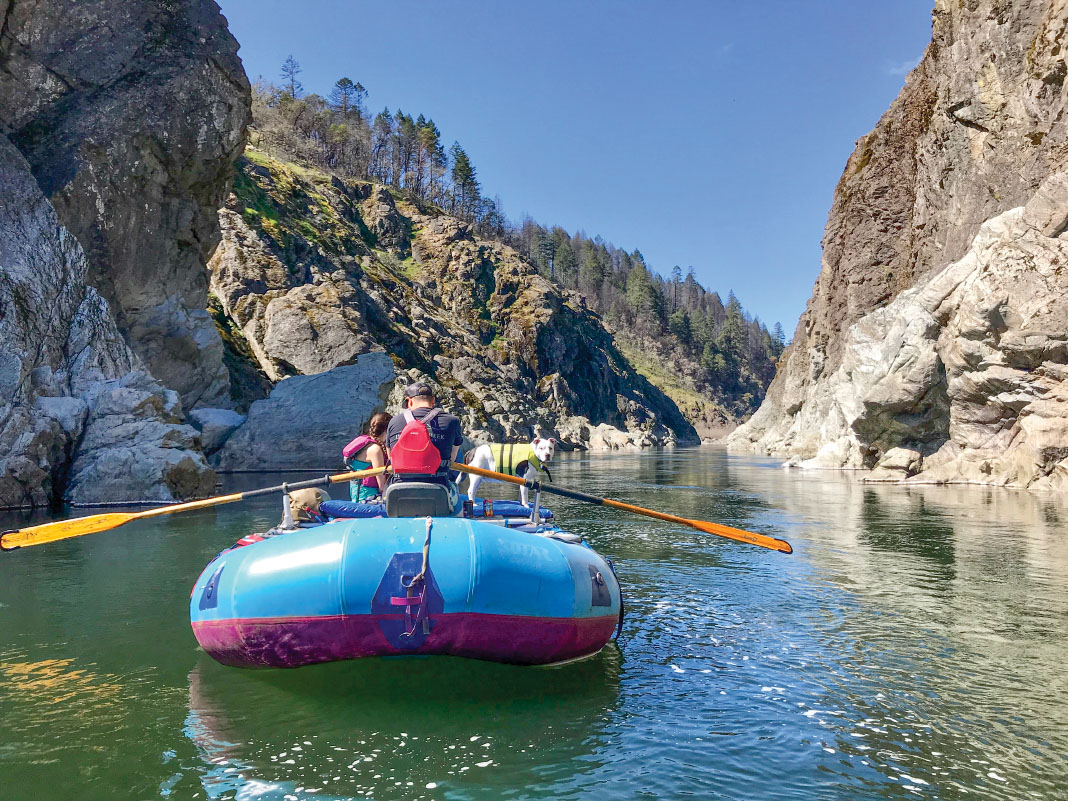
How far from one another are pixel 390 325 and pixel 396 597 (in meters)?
68.1

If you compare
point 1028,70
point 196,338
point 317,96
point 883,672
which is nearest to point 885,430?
point 1028,70

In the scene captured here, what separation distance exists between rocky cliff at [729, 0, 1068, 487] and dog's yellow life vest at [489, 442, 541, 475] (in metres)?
21.8

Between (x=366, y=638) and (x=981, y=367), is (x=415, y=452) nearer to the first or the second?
(x=366, y=638)

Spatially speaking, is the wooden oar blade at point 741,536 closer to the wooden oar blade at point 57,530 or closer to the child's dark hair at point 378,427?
the child's dark hair at point 378,427

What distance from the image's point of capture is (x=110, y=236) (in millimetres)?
30500

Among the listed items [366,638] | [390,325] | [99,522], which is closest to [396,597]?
[366,638]

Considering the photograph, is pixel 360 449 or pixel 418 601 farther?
pixel 360 449

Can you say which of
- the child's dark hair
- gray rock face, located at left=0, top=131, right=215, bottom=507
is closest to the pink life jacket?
the child's dark hair

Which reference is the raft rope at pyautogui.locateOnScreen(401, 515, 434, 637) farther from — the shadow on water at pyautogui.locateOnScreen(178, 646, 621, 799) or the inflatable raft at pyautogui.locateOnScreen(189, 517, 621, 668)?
the shadow on water at pyautogui.locateOnScreen(178, 646, 621, 799)

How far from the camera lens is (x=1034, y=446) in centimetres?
2580

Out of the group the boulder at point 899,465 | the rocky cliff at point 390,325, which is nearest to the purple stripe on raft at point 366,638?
the rocky cliff at point 390,325

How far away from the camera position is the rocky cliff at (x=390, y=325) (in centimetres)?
4534

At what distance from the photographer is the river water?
16.2 feet

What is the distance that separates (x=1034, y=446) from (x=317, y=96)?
373ft
